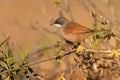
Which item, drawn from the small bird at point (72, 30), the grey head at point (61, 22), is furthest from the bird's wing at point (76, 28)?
the grey head at point (61, 22)

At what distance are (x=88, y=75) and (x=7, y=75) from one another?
2.24 ft

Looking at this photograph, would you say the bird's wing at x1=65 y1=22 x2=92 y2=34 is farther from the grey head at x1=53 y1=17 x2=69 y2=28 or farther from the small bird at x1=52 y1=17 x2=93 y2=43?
the grey head at x1=53 y1=17 x2=69 y2=28

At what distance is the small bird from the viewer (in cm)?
433

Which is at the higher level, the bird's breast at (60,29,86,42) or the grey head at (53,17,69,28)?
the grey head at (53,17,69,28)

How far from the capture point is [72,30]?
484cm

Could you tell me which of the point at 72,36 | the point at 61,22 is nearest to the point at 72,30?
the point at 72,36

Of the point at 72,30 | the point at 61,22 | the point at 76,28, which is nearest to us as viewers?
the point at 76,28

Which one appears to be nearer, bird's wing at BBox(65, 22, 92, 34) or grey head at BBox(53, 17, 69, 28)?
bird's wing at BBox(65, 22, 92, 34)

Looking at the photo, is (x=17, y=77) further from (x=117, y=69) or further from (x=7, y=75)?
(x=117, y=69)

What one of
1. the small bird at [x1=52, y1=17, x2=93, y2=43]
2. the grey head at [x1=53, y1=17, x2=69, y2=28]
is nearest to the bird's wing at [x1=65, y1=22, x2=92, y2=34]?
the small bird at [x1=52, y1=17, x2=93, y2=43]

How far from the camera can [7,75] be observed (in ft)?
12.7

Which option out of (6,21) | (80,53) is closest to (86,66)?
(80,53)

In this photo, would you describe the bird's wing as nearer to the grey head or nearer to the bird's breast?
the bird's breast

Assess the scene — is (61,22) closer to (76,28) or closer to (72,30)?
(72,30)
